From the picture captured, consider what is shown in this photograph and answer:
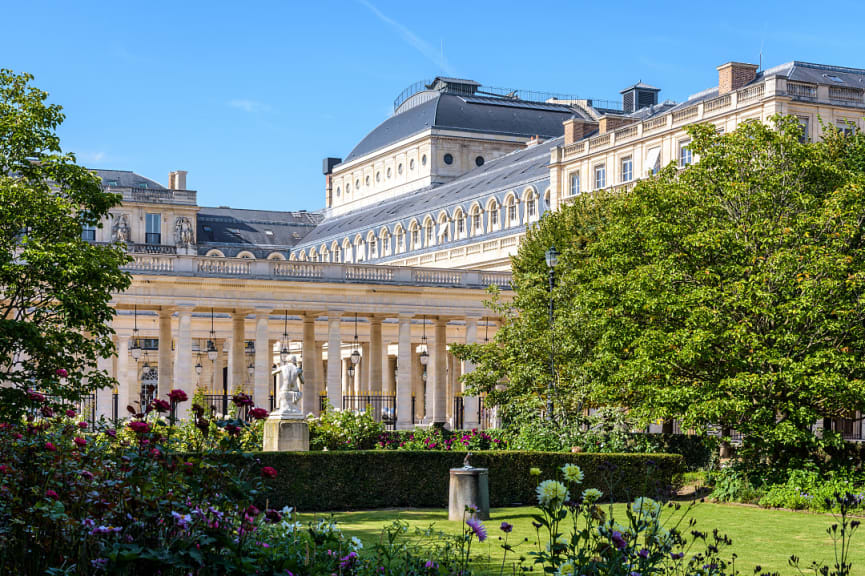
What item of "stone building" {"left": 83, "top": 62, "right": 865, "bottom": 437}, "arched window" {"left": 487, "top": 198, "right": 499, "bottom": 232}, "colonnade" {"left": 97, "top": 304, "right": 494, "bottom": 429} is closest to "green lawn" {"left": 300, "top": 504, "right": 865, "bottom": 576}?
"stone building" {"left": 83, "top": 62, "right": 865, "bottom": 437}

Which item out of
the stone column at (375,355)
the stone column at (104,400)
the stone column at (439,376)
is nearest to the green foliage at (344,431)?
the stone column at (375,355)

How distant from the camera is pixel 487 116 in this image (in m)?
120

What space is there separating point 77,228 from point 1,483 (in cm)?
1760

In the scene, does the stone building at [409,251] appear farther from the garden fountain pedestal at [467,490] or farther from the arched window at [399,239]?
the garden fountain pedestal at [467,490]

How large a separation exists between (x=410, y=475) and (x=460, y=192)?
204ft

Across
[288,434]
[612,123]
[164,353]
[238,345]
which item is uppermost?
[612,123]

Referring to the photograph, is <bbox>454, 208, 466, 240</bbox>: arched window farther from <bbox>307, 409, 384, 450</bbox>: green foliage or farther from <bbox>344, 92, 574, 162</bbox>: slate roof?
<bbox>307, 409, 384, 450</bbox>: green foliage

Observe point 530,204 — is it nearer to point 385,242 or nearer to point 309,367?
point 309,367

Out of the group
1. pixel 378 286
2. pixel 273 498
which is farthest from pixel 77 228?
pixel 378 286

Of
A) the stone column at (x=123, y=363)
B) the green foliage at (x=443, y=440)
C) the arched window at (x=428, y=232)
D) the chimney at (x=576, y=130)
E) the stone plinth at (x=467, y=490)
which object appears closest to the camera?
the stone plinth at (x=467, y=490)

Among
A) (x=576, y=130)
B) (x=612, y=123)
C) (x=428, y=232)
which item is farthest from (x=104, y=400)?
(x=612, y=123)

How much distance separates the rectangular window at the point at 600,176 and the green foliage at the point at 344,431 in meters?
31.6

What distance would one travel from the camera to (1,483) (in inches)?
508

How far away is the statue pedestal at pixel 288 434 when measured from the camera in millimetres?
34938
